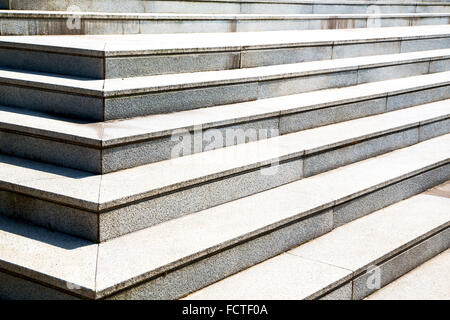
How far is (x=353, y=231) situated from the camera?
484 centimetres

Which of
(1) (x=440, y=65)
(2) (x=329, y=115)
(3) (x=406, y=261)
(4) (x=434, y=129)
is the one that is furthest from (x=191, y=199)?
(1) (x=440, y=65)

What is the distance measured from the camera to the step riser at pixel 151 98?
456cm

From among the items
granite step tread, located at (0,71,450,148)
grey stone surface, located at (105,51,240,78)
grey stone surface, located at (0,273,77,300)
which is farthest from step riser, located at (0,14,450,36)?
grey stone surface, located at (0,273,77,300)

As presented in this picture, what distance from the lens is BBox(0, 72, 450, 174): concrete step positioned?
419 centimetres

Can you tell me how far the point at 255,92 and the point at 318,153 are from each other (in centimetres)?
88

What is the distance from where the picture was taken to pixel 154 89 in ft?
15.6

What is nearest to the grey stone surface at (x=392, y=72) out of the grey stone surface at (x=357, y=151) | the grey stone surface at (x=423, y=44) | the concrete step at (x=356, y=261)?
the grey stone surface at (x=423, y=44)

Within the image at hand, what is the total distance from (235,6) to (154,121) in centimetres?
427

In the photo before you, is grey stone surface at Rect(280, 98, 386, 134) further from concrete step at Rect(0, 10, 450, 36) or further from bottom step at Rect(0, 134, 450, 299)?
concrete step at Rect(0, 10, 450, 36)

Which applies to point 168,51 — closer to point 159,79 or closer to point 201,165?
point 159,79

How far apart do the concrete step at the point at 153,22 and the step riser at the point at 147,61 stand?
57cm

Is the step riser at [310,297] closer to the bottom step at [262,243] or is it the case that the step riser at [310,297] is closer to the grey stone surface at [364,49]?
the bottom step at [262,243]
